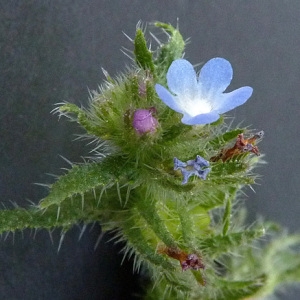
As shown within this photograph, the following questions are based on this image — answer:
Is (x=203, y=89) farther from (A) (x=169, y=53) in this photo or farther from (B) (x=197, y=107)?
(A) (x=169, y=53)

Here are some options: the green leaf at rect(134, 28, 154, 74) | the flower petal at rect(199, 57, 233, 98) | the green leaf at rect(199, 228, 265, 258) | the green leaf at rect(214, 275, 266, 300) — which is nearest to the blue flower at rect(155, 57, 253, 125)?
the flower petal at rect(199, 57, 233, 98)

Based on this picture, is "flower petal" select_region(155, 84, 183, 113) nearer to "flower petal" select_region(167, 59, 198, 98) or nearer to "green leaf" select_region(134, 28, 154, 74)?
"flower petal" select_region(167, 59, 198, 98)

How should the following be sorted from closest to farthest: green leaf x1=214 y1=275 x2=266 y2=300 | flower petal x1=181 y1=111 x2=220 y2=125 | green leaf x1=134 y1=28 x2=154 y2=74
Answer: flower petal x1=181 y1=111 x2=220 y2=125
green leaf x1=134 y1=28 x2=154 y2=74
green leaf x1=214 y1=275 x2=266 y2=300

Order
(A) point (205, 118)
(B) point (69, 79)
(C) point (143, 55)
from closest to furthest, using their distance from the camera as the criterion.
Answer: (A) point (205, 118) → (C) point (143, 55) → (B) point (69, 79)

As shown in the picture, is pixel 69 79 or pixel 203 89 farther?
pixel 69 79

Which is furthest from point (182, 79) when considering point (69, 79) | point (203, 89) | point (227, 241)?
point (69, 79)

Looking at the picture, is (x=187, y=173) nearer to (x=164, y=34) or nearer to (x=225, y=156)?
(x=225, y=156)

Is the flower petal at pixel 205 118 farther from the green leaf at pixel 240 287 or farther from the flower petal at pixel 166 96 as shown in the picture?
the green leaf at pixel 240 287
